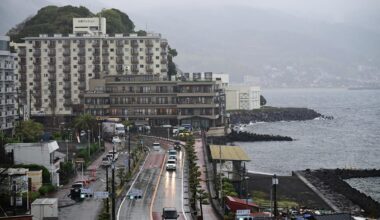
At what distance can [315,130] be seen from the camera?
14512 cm

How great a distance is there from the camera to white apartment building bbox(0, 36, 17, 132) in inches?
3142

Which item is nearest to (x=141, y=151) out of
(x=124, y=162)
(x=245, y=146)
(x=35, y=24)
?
(x=124, y=162)

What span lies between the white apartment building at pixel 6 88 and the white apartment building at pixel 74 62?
1190 inches

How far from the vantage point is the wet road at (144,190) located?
39531 mm

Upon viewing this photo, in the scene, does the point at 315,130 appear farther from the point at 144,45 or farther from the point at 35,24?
the point at 35,24

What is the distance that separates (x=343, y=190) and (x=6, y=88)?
149 ft

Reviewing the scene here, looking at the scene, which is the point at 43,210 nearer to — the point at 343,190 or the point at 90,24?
the point at 343,190

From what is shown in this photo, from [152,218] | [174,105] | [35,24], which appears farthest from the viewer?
[35,24]

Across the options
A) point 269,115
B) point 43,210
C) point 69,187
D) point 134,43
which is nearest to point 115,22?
point 134,43

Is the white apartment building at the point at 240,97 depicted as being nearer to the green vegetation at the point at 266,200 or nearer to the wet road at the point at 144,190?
the wet road at the point at 144,190

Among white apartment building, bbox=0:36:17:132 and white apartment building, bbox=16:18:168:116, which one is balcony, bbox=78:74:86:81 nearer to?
white apartment building, bbox=16:18:168:116

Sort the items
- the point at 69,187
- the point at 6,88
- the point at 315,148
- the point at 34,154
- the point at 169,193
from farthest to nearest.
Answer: the point at 315,148 < the point at 6,88 < the point at 69,187 < the point at 34,154 < the point at 169,193

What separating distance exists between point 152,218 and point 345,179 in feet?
131

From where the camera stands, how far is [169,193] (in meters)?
46.1
